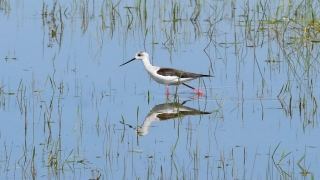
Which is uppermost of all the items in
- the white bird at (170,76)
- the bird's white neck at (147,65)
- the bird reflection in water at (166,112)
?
the bird's white neck at (147,65)

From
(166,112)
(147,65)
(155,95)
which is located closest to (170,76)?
(155,95)

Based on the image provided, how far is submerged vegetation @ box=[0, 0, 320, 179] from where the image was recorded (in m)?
7.09

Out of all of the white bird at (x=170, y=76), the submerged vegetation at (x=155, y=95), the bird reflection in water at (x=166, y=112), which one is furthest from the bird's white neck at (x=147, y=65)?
the bird reflection in water at (x=166, y=112)

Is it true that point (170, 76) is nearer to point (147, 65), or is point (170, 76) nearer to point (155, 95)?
point (155, 95)

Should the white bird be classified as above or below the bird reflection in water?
above

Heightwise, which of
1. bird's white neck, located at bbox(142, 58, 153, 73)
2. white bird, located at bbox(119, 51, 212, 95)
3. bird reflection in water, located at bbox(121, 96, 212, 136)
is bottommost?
bird reflection in water, located at bbox(121, 96, 212, 136)

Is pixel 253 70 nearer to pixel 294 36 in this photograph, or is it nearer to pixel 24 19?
pixel 294 36

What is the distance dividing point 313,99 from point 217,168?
95.3 inches

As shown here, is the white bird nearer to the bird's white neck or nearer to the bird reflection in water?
the bird's white neck

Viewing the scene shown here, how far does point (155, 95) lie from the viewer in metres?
9.99

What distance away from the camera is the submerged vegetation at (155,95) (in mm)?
7090

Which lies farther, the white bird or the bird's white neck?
the bird's white neck

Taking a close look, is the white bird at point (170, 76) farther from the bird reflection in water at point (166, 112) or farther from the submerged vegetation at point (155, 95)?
the bird reflection in water at point (166, 112)

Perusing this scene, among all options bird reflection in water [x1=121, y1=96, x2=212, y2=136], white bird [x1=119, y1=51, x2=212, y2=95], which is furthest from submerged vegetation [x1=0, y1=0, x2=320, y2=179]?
white bird [x1=119, y1=51, x2=212, y2=95]
